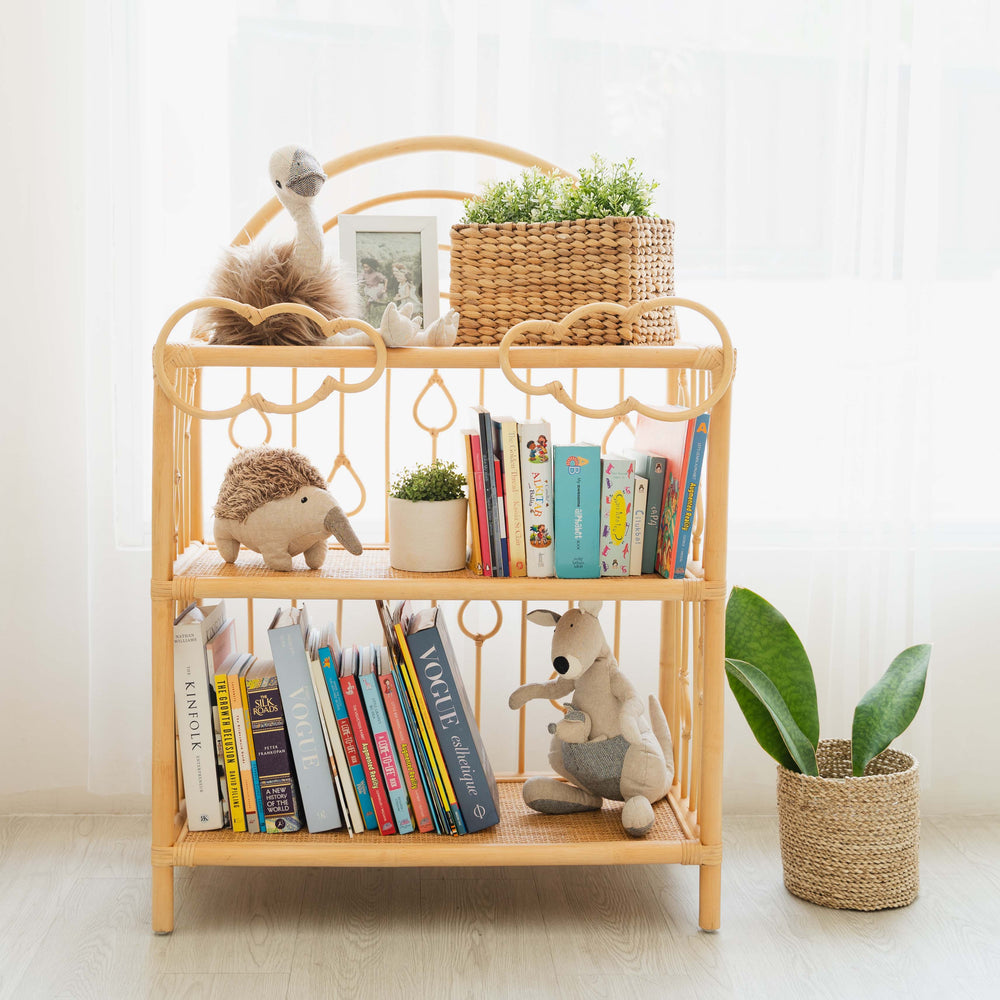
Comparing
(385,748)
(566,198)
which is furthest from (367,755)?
(566,198)

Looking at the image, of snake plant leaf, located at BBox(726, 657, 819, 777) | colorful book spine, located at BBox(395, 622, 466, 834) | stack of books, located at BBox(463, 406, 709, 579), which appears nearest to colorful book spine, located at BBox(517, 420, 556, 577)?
stack of books, located at BBox(463, 406, 709, 579)

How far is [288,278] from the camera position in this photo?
1.48 metres

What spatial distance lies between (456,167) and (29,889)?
1.33 metres

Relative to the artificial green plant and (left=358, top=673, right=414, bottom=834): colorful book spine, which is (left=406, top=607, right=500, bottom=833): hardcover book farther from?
the artificial green plant

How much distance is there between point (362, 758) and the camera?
157 cm

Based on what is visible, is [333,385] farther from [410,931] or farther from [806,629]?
[806,629]

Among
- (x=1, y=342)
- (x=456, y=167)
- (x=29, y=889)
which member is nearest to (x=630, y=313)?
(x=456, y=167)

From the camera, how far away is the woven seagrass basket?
1592 millimetres

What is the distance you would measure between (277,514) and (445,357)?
330 mm

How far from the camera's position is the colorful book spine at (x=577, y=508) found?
1.50m

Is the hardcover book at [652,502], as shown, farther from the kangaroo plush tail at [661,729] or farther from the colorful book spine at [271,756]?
the colorful book spine at [271,756]

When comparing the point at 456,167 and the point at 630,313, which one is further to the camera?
the point at 456,167

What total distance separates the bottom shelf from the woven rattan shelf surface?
348 millimetres

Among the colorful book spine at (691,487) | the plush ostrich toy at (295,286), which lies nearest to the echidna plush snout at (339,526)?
the plush ostrich toy at (295,286)
